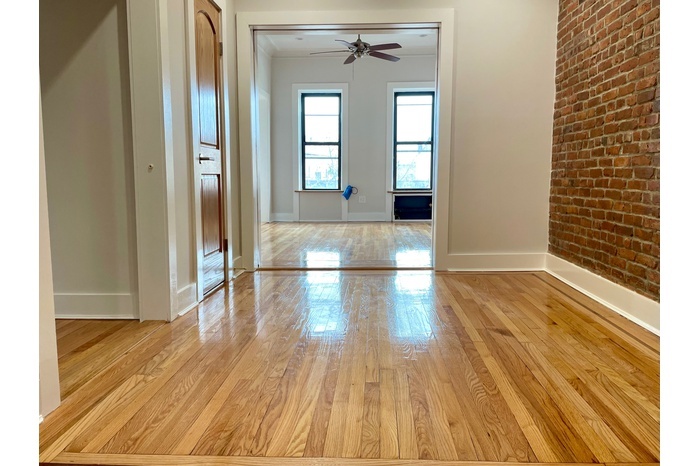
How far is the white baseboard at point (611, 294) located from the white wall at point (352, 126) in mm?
5288

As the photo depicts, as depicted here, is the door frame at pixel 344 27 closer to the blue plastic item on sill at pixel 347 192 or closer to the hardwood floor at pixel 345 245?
the hardwood floor at pixel 345 245

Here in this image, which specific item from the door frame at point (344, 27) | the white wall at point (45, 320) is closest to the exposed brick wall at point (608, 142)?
the door frame at point (344, 27)

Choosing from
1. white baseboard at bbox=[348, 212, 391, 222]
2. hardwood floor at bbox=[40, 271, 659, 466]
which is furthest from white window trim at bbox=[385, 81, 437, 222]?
hardwood floor at bbox=[40, 271, 659, 466]

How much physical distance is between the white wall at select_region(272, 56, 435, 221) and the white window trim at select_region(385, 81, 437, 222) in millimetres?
54

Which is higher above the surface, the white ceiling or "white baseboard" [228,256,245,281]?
the white ceiling

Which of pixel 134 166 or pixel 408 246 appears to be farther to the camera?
pixel 408 246

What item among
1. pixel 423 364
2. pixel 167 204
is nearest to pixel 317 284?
pixel 167 204

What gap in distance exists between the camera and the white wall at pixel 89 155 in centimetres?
258

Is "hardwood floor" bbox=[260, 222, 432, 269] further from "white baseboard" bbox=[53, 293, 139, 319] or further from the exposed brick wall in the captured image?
"white baseboard" bbox=[53, 293, 139, 319]

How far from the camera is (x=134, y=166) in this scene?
8.55 ft

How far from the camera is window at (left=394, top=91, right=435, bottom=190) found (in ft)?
29.2
